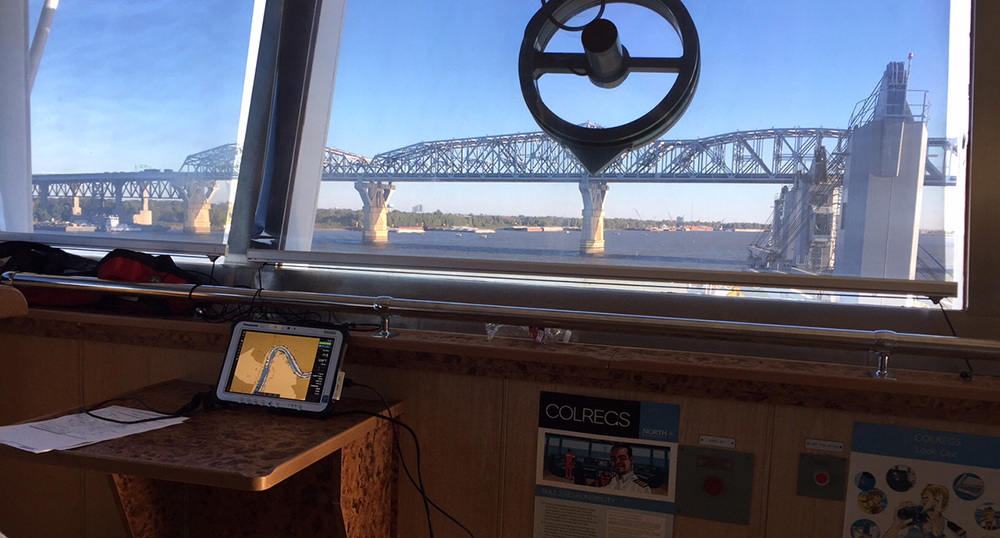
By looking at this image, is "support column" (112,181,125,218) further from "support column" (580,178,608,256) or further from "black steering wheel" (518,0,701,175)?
"support column" (580,178,608,256)

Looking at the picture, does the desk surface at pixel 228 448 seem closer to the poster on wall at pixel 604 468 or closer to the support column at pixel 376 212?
the poster on wall at pixel 604 468

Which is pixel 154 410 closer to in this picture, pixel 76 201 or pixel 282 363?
pixel 282 363

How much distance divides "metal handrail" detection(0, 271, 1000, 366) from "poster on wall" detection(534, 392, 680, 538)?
0.67ft

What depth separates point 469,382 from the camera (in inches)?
74.2

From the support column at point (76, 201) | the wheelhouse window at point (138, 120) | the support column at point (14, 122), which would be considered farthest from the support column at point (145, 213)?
the support column at point (14, 122)

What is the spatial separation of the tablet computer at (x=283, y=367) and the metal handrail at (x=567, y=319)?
137 millimetres

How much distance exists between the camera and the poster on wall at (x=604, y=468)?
1730 mm

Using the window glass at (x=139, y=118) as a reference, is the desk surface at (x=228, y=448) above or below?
below

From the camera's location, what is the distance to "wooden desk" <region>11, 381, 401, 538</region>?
142 cm

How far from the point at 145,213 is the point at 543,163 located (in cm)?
149

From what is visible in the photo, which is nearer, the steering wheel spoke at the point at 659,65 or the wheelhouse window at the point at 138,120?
the steering wheel spoke at the point at 659,65

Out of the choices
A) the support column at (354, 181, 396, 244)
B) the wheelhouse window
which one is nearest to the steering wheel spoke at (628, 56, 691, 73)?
the support column at (354, 181, 396, 244)

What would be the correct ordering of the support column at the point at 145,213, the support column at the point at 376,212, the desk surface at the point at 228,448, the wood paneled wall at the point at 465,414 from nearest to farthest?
the desk surface at the point at 228,448 → the wood paneled wall at the point at 465,414 → the support column at the point at 376,212 → the support column at the point at 145,213

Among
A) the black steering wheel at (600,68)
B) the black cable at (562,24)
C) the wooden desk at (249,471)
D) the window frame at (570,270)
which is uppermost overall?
the black cable at (562,24)
